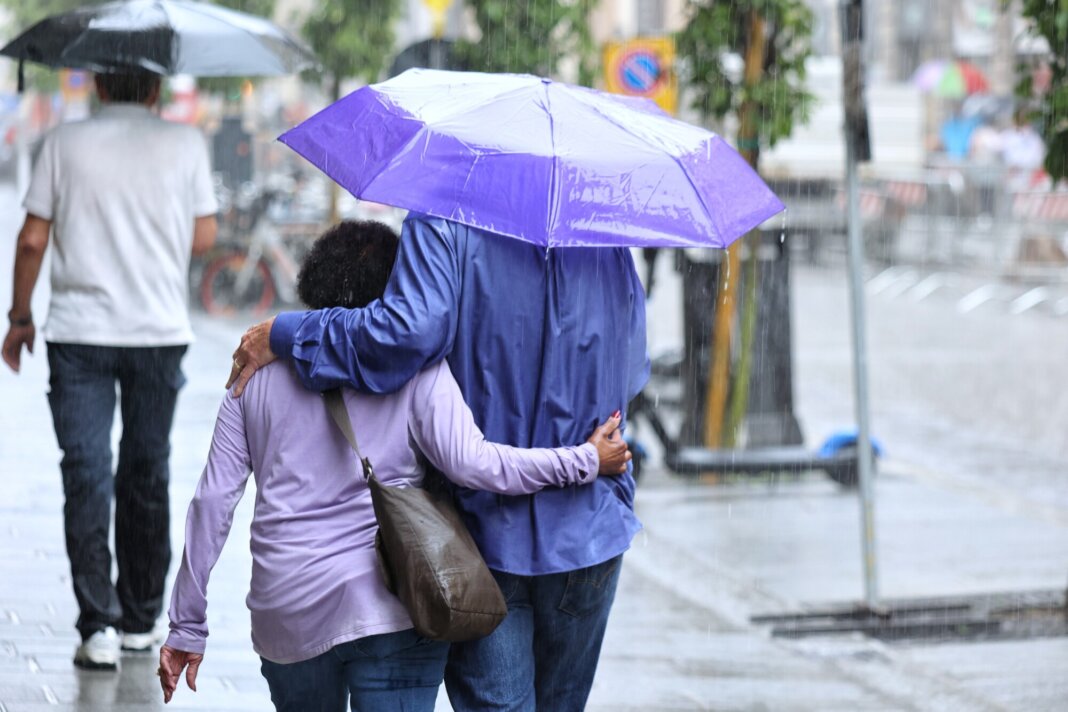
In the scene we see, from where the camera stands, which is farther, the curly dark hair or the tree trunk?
the tree trunk

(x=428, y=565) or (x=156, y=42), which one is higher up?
(x=156, y=42)

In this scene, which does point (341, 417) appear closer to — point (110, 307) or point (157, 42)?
point (110, 307)

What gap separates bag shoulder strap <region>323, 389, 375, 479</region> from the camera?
10.4 feet

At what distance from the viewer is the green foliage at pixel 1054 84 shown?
21.2ft

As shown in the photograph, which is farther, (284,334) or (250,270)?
(250,270)

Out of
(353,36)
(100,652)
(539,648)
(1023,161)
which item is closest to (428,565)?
(539,648)

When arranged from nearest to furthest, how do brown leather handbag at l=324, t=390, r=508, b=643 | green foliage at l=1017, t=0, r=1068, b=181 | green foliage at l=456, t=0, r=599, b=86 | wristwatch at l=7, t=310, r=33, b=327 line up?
brown leather handbag at l=324, t=390, r=508, b=643
wristwatch at l=7, t=310, r=33, b=327
green foliage at l=1017, t=0, r=1068, b=181
green foliage at l=456, t=0, r=599, b=86

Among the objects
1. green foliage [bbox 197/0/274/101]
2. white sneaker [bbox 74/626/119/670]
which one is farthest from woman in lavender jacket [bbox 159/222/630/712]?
green foliage [bbox 197/0/274/101]

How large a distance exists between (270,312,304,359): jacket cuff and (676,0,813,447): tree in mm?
5767

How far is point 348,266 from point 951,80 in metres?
34.0

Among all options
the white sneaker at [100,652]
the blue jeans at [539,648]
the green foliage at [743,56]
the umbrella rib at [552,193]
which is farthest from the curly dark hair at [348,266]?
the green foliage at [743,56]

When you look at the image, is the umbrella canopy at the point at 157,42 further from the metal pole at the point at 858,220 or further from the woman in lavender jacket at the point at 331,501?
the woman in lavender jacket at the point at 331,501

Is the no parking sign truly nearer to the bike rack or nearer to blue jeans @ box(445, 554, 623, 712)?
the bike rack

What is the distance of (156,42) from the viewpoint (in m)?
5.43
